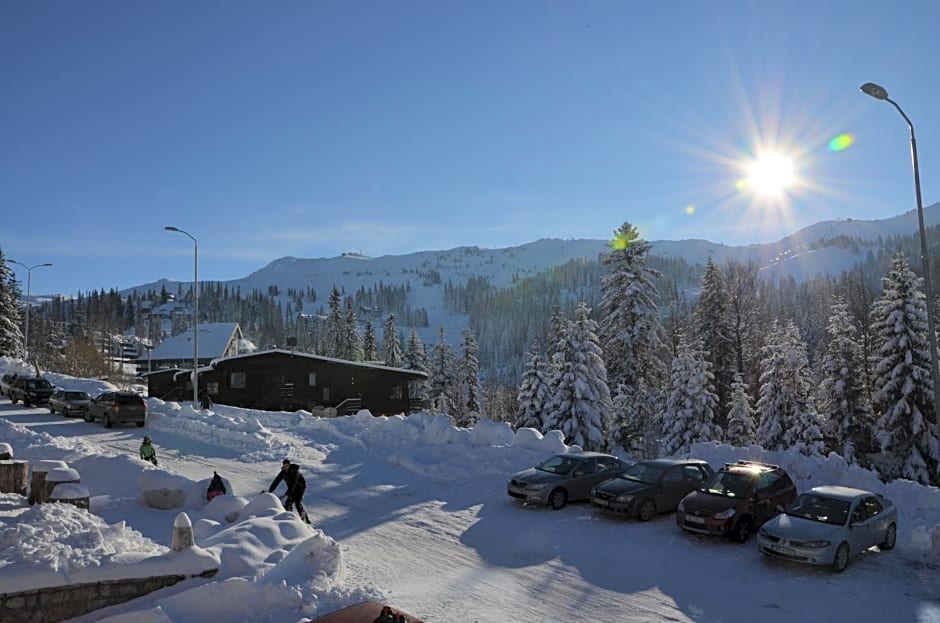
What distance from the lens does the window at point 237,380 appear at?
4725 cm

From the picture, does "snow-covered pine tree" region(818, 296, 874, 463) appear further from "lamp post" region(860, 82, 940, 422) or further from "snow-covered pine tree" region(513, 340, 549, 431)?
"lamp post" region(860, 82, 940, 422)

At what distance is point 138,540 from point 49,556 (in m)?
2.43

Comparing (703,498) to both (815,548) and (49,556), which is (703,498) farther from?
(49,556)

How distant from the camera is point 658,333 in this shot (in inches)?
1593

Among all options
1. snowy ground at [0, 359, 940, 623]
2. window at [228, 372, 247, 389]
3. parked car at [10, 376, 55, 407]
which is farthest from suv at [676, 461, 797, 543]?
parked car at [10, 376, 55, 407]

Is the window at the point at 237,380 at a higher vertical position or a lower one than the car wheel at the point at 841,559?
higher

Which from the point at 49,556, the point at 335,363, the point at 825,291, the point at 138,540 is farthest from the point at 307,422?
the point at 825,291

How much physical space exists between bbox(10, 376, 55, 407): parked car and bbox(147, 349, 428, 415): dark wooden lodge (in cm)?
944

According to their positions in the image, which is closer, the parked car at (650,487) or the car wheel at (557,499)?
the parked car at (650,487)

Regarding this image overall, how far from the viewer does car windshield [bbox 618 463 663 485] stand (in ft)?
56.3

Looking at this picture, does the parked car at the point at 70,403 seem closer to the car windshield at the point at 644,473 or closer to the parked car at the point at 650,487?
the parked car at the point at 650,487

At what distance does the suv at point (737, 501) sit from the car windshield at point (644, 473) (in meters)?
1.46

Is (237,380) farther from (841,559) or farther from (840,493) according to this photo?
(841,559)

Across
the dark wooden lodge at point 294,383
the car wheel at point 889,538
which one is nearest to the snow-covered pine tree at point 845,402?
the car wheel at point 889,538
